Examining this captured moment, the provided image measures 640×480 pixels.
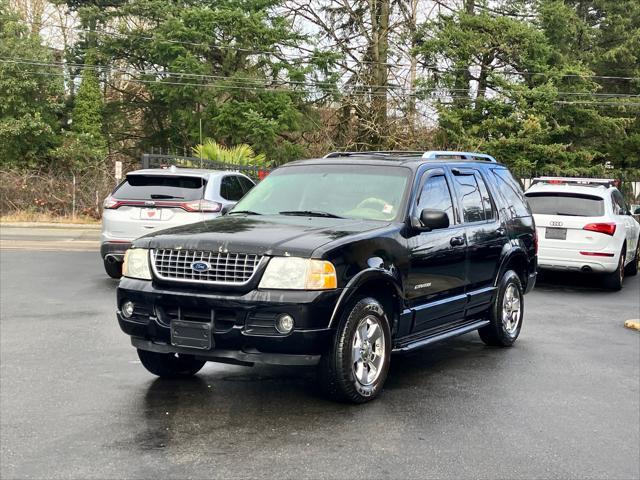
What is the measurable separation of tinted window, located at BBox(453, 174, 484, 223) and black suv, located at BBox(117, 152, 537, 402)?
0.02 m

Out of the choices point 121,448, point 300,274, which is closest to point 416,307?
point 300,274

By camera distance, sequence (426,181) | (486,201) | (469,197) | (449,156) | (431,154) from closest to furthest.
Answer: (426,181), (431,154), (469,197), (449,156), (486,201)

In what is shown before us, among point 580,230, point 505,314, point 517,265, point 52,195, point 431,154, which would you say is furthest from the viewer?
point 52,195

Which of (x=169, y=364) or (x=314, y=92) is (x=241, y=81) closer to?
(x=314, y=92)

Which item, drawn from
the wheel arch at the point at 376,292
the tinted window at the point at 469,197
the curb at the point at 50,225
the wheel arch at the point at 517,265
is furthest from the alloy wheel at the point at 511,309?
the curb at the point at 50,225

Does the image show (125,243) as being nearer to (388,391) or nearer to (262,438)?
(388,391)

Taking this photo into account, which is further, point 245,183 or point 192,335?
point 245,183

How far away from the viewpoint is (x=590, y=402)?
6266mm

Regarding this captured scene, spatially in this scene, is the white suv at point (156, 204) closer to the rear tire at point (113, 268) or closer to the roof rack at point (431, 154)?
the rear tire at point (113, 268)

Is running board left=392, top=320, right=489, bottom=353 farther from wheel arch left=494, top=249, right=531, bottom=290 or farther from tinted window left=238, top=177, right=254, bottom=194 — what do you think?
tinted window left=238, top=177, right=254, bottom=194

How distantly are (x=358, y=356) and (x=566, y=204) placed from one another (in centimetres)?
828

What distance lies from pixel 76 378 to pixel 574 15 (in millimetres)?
34541

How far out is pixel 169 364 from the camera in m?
6.58

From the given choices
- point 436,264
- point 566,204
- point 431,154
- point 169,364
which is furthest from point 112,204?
point 566,204
